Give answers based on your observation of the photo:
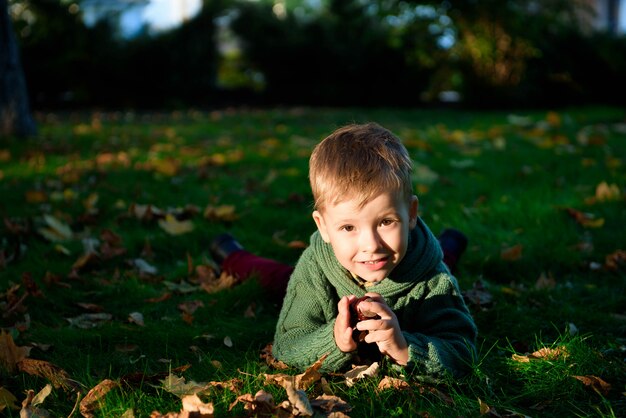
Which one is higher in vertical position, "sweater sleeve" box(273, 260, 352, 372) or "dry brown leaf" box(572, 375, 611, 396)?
"sweater sleeve" box(273, 260, 352, 372)

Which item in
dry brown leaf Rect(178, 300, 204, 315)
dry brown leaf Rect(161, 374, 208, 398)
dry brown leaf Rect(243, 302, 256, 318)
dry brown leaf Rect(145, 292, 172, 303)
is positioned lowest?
dry brown leaf Rect(243, 302, 256, 318)

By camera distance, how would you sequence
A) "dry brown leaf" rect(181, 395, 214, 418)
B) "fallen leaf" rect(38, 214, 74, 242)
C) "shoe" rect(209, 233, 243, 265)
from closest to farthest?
"dry brown leaf" rect(181, 395, 214, 418) < "shoe" rect(209, 233, 243, 265) < "fallen leaf" rect(38, 214, 74, 242)

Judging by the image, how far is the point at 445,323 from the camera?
246cm

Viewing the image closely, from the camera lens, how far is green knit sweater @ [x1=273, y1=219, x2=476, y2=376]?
7.80 feet

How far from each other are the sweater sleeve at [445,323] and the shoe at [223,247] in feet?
4.56

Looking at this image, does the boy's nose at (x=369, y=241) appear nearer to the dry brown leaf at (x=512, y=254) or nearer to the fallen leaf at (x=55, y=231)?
the dry brown leaf at (x=512, y=254)

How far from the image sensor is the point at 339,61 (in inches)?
555

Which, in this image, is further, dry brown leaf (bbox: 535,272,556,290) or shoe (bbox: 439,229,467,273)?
shoe (bbox: 439,229,467,273)

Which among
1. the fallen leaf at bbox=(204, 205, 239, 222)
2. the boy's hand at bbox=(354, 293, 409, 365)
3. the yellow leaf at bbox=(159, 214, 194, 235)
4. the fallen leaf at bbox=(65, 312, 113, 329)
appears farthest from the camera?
the fallen leaf at bbox=(204, 205, 239, 222)

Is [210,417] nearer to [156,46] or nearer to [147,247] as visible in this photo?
[147,247]

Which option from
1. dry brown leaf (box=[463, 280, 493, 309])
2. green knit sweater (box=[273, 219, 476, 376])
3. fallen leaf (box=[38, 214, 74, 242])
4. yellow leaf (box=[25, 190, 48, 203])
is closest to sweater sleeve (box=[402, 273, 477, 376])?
green knit sweater (box=[273, 219, 476, 376])

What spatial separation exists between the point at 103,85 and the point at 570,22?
9.26m

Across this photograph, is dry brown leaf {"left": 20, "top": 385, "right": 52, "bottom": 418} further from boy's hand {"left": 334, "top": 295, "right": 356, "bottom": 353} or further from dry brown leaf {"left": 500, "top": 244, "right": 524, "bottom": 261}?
dry brown leaf {"left": 500, "top": 244, "right": 524, "bottom": 261}

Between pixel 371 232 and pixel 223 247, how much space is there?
5.30 feet
